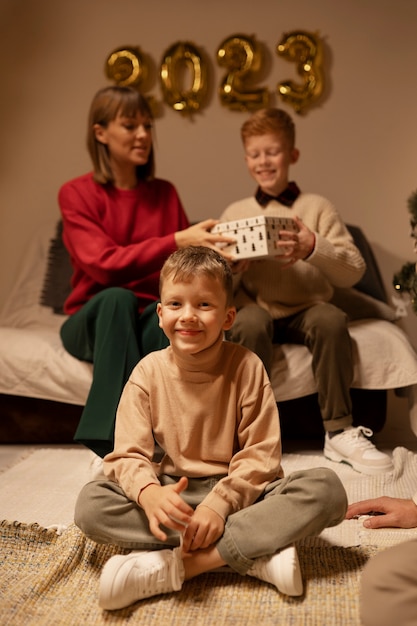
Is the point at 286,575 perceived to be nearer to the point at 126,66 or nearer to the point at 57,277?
the point at 57,277

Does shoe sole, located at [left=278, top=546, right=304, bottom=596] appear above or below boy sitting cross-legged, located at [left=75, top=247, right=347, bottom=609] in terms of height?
below

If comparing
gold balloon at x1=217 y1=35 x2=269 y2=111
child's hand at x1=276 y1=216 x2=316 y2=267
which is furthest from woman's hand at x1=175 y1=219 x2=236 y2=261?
gold balloon at x1=217 y1=35 x2=269 y2=111

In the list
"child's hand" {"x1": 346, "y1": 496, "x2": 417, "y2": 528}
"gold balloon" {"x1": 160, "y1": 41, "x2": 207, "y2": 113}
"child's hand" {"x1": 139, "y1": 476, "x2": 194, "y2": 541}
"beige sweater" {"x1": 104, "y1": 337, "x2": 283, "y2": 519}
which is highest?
"gold balloon" {"x1": 160, "y1": 41, "x2": 207, "y2": 113}

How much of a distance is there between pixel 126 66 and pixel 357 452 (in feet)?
6.68

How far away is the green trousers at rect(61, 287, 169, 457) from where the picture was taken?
6.40 ft

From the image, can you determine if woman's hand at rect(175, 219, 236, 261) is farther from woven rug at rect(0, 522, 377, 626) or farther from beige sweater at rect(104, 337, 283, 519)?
woven rug at rect(0, 522, 377, 626)

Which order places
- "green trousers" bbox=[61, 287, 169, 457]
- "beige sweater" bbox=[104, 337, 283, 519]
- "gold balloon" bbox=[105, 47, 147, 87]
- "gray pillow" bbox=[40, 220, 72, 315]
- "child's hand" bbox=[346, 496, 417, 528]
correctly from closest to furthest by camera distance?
"beige sweater" bbox=[104, 337, 283, 519]
"child's hand" bbox=[346, 496, 417, 528]
"green trousers" bbox=[61, 287, 169, 457]
"gray pillow" bbox=[40, 220, 72, 315]
"gold balloon" bbox=[105, 47, 147, 87]

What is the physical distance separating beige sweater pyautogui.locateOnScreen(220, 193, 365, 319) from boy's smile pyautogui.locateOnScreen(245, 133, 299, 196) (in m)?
0.11

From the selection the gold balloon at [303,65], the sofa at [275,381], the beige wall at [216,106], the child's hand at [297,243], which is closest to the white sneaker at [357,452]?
the sofa at [275,381]

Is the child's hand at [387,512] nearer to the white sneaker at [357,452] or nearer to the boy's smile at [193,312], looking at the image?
the white sneaker at [357,452]

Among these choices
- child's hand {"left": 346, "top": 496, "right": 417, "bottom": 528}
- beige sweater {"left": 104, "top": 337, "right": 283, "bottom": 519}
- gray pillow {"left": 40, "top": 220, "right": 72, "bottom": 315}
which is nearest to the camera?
beige sweater {"left": 104, "top": 337, "right": 283, "bottom": 519}

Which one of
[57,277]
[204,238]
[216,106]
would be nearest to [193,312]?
[204,238]

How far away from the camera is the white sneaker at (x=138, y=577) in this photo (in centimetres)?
117

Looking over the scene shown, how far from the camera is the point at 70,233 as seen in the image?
231 centimetres
